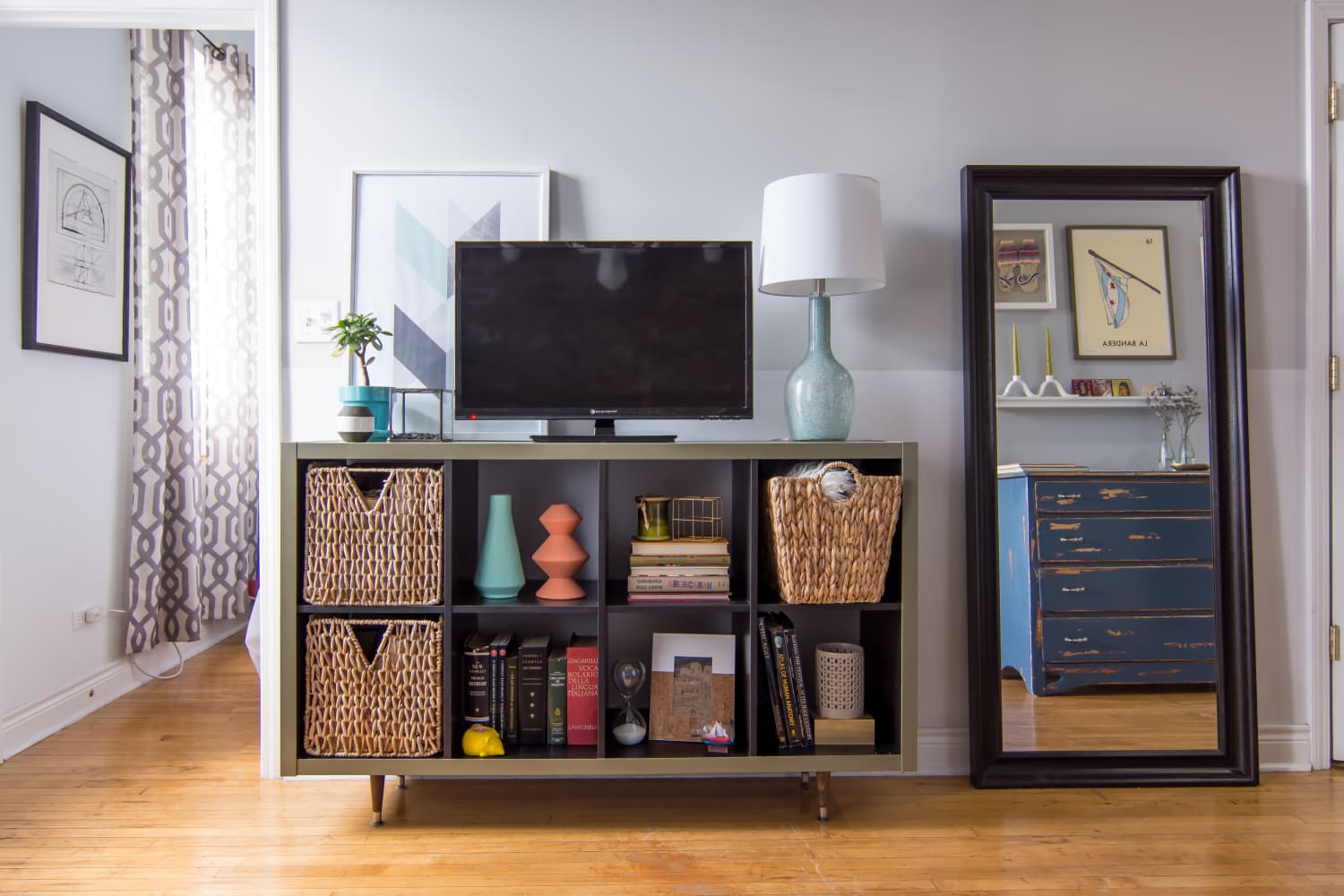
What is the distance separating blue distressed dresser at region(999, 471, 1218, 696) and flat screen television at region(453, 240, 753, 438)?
2.85 ft

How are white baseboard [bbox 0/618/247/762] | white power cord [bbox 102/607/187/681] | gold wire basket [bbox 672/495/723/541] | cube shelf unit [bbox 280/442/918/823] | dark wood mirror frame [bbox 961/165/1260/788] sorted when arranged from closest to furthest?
cube shelf unit [bbox 280/442/918/823], gold wire basket [bbox 672/495/723/541], dark wood mirror frame [bbox 961/165/1260/788], white baseboard [bbox 0/618/247/762], white power cord [bbox 102/607/187/681]

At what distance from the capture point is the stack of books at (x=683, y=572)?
2.00 metres

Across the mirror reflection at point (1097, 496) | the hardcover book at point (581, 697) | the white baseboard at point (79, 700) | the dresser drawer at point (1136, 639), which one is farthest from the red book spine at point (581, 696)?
the white baseboard at point (79, 700)

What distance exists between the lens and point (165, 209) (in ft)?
10.8

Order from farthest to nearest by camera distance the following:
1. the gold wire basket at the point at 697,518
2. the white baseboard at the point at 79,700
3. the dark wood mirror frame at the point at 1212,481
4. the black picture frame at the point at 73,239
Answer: the black picture frame at the point at 73,239, the white baseboard at the point at 79,700, the dark wood mirror frame at the point at 1212,481, the gold wire basket at the point at 697,518

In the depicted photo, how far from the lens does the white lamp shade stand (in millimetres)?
2018

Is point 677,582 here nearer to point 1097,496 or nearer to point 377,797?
point 377,797

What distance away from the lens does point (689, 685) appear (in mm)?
2051

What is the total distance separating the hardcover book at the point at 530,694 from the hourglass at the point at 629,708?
18cm

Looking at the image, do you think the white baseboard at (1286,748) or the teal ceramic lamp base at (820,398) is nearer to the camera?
the teal ceramic lamp base at (820,398)

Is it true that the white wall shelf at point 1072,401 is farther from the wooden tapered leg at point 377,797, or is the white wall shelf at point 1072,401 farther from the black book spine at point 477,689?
the wooden tapered leg at point 377,797

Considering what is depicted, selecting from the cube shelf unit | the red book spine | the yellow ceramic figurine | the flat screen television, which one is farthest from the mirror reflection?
the yellow ceramic figurine

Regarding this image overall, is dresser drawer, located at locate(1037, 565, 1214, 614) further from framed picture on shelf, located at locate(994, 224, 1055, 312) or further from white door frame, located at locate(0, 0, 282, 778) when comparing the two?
white door frame, located at locate(0, 0, 282, 778)

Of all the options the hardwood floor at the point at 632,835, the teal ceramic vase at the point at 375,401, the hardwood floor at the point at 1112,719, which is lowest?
the hardwood floor at the point at 632,835
